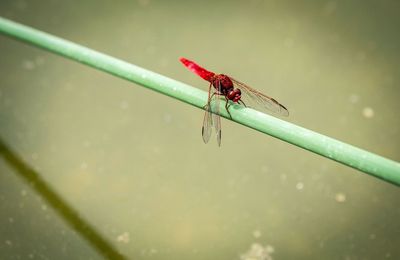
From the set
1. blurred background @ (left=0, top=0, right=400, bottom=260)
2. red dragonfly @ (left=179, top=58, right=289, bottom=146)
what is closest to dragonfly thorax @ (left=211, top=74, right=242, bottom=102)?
red dragonfly @ (left=179, top=58, right=289, bottom=146)

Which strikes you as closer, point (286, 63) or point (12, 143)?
point (12, 143)

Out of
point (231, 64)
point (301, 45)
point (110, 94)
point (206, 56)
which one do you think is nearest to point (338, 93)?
point (301, 45)

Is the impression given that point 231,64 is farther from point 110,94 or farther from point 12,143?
point 12,143

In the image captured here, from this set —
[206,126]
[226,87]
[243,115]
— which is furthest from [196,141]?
[243,115]

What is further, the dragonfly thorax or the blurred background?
the blurred background

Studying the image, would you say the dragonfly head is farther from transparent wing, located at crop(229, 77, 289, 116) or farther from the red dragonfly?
transparent wing, located at crop(229, 77, 289, 116)

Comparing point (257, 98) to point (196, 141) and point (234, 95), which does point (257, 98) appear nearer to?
point (234, 95)

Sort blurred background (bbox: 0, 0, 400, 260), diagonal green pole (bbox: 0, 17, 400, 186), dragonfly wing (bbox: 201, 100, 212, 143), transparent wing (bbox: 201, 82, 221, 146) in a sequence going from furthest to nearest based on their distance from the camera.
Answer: blurred background (bbox: 0, 0, 400, 260) → dragonfly wing (bbox: 201, 100, 212, 143) → transparent wing (bbox: 201, 82, 221, 146) → diagonal green pole (bbox: 0, 17, 400, 186)
